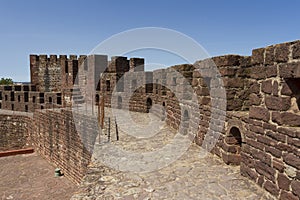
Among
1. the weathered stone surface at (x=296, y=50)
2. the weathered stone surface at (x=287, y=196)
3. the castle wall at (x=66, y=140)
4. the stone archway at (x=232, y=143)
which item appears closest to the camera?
the weathered stone surface at (x=296, y=50)

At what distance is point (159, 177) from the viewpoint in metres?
4.00

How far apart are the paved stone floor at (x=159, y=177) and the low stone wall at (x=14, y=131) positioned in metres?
12.8

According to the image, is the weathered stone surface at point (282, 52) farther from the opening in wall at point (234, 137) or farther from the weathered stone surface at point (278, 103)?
the opening in wall at point (234, 137)

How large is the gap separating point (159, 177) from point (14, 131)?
16368 millimetres

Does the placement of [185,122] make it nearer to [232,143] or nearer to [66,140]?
[232,143]

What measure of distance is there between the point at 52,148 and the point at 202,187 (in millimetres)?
10142

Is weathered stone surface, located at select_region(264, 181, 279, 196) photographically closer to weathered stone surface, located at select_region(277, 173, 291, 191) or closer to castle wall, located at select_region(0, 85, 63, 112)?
weathered stone surface, located at select_region(277, 173, 291, 191)

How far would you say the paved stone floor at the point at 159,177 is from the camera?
134 inches

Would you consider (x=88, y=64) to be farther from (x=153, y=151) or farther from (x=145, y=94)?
(x=153, y=151)

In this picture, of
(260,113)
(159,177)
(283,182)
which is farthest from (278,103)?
(159,177)

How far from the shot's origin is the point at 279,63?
3.23 meters

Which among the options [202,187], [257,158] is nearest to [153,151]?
[202,187]

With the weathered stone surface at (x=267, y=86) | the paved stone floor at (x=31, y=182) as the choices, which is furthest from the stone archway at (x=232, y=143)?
the paved stone floor at (x=31, y=182)

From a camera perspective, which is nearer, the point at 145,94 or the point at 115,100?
the point at 145,94
